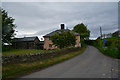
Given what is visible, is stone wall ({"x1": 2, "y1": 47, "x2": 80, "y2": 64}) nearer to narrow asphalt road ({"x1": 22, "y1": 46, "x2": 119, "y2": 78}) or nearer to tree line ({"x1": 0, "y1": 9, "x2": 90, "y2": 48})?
narrow asphalt road ({"x1": 22, "y1": 46, "x2": 119, "y2": 78})

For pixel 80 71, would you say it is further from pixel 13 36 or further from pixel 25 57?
pixel 13 36

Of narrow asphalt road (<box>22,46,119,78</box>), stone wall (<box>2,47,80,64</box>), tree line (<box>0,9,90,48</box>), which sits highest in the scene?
tree line (<box>0,9,90,48</box>)

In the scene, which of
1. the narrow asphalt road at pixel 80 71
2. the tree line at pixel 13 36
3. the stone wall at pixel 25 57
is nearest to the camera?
the narrow asphalt road at pixel 80 71

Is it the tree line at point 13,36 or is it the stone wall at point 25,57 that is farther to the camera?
the tree line at point 13,36

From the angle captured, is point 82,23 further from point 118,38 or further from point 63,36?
point 118,38

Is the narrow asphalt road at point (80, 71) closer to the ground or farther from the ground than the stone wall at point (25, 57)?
closer to the ground

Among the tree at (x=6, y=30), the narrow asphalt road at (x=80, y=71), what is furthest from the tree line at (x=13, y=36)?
the narrow asphalt road at (x=80, y=71)

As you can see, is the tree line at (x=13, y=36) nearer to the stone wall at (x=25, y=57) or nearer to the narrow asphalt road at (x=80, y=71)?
the stone wall at (x=25, y=57)

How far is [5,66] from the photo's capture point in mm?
7574

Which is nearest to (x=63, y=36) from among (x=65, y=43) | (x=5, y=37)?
(x=65, y=43)

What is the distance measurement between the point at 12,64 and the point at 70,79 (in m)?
5.40

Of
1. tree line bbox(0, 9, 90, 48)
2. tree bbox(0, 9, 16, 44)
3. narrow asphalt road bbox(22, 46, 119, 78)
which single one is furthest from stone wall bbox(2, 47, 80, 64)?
tree bbox(0, 9, 16, 44)

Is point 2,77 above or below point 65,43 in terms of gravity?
below

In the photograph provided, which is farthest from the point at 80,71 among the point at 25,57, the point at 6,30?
the point at 6,30
